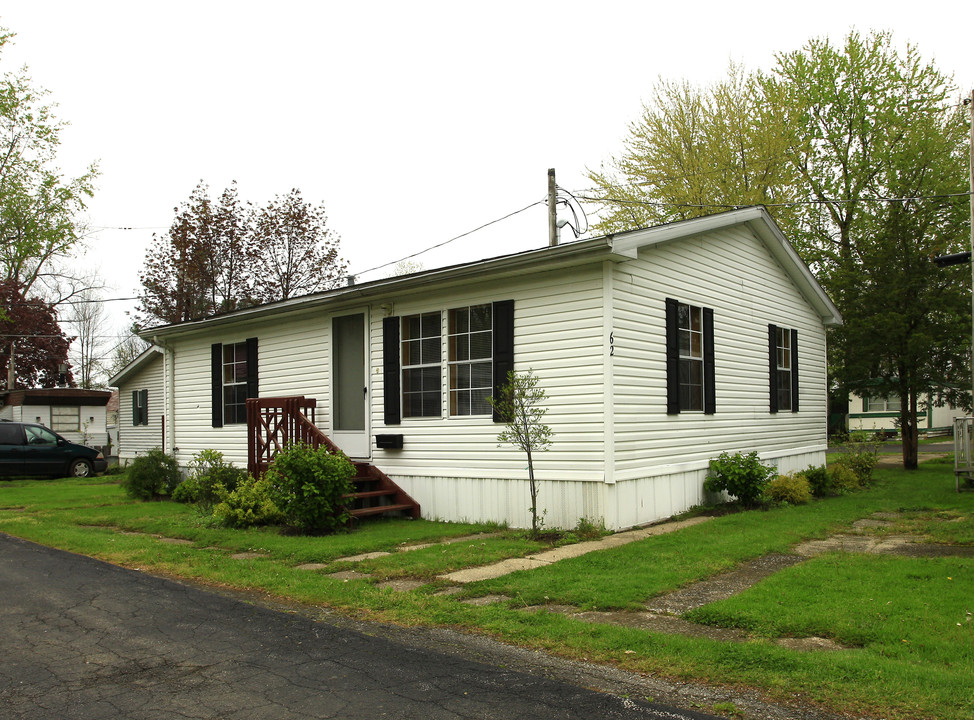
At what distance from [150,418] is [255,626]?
18.5 m

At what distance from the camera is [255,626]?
590 centimetres

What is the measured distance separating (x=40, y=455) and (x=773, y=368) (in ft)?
62.9

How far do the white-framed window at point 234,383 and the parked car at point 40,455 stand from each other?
31.4ft

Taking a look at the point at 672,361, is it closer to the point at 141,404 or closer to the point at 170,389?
the point at 170,389

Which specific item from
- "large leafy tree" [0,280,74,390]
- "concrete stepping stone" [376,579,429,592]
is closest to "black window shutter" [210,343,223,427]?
"concrete stepping stone" [376,579,429,592]

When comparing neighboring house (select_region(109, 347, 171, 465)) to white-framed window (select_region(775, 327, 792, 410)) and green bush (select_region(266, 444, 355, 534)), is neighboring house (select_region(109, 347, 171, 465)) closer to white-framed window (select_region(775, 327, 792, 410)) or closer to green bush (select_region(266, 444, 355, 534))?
green bush (select_region(266, 444, 355, 534))

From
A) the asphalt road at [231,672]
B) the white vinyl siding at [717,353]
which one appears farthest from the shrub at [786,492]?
the asphalt road at [231,672]

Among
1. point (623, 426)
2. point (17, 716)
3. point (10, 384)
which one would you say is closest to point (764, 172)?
point (623, 426)

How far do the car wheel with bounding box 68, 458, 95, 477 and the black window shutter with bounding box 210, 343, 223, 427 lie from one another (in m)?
9.49

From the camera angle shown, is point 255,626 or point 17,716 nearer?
point 17,716

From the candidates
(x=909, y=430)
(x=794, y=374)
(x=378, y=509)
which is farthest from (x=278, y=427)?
(x=909, y=430)

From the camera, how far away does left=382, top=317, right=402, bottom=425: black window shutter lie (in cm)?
1187

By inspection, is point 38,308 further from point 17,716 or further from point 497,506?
point 17,716

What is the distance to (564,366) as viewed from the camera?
1009 centimetres
